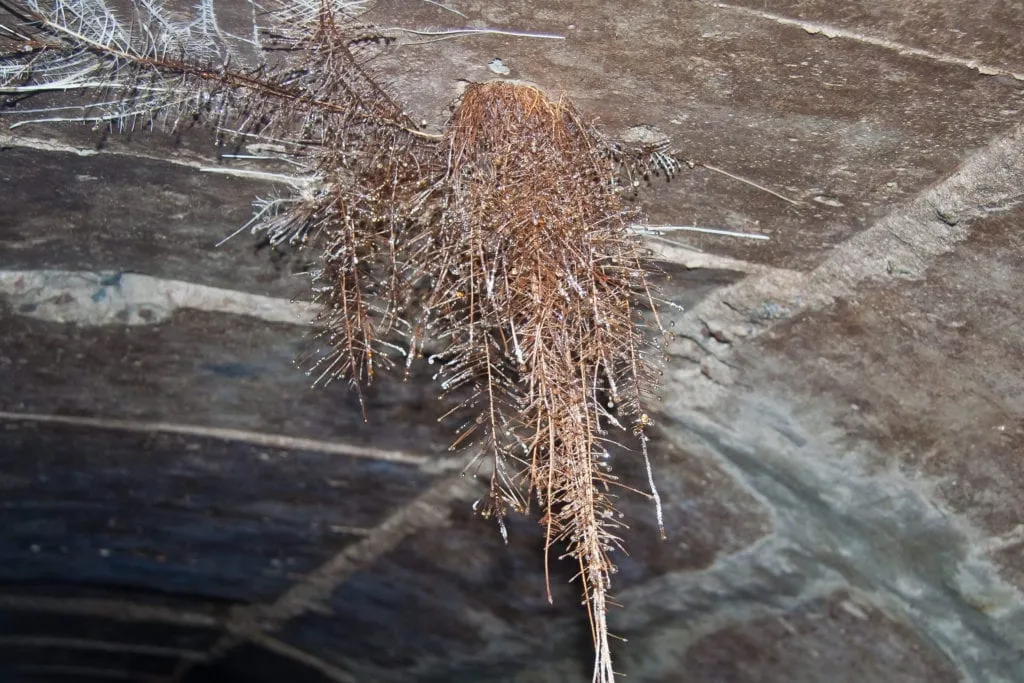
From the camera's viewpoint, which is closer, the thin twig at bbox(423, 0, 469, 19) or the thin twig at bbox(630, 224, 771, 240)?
the thin twig at bbox(423, 0, 469, 19)

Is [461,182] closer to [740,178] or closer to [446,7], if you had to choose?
[446,7]

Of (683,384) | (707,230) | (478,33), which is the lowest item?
(683,384)

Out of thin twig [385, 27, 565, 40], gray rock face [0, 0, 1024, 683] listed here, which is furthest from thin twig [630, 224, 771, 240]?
thin twig [385, 27, 565, 40]

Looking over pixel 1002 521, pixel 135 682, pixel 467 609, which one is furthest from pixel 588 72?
pixel 135 682

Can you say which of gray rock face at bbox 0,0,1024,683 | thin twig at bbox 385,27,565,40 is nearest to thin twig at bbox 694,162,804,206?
gray rock face at bbox 0,0,1024,683

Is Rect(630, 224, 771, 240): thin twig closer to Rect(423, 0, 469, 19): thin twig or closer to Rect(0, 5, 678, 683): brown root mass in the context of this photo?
Rect(0, 5, 678, 683): brown root mass

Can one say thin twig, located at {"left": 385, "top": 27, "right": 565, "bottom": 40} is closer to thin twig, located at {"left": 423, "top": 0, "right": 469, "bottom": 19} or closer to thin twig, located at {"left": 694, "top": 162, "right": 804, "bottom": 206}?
thin twig, located at {"left": 423, "top": 0, "right": 469, "bottom": 19}

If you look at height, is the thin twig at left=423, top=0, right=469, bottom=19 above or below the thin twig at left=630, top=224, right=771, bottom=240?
above

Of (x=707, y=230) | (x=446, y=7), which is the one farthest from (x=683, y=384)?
(x=446, y=7)

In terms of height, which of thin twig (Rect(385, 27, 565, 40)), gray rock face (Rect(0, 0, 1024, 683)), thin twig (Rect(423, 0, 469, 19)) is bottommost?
gray rock face (Rect(0, 0, 1024, 683))
